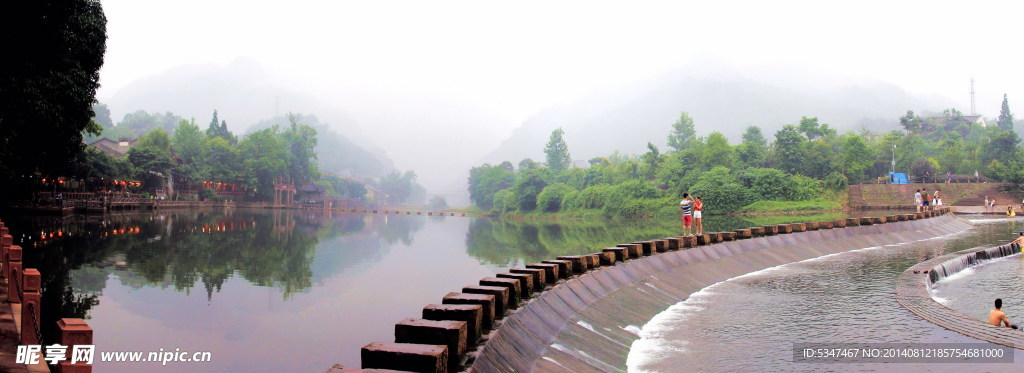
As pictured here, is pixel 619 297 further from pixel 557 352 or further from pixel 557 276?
pixel 557 352

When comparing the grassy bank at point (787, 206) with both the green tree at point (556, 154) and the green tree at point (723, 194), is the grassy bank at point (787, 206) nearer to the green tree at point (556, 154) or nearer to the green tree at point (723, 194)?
the green tree at point (723, 194)

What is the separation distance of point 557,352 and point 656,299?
6.07 metres

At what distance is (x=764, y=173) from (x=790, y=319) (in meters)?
72.6

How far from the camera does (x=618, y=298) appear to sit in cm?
1354

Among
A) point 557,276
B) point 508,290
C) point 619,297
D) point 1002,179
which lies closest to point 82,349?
point 508,290

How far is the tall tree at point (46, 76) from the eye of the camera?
21750 millimetres

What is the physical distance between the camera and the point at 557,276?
12.6m

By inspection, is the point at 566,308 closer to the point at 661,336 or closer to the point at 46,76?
the point at 661,336

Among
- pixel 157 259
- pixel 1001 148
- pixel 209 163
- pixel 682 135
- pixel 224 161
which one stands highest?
pixel 682 135

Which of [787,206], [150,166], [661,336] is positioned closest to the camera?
[661,336]

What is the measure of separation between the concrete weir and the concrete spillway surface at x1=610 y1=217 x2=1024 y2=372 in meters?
0.43

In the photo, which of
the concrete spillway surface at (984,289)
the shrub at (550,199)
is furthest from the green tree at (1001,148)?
the concrete spillway surface at (984,289)

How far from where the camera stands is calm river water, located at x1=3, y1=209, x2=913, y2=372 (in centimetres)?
1288

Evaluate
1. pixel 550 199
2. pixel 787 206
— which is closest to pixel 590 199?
pixel 550 199
